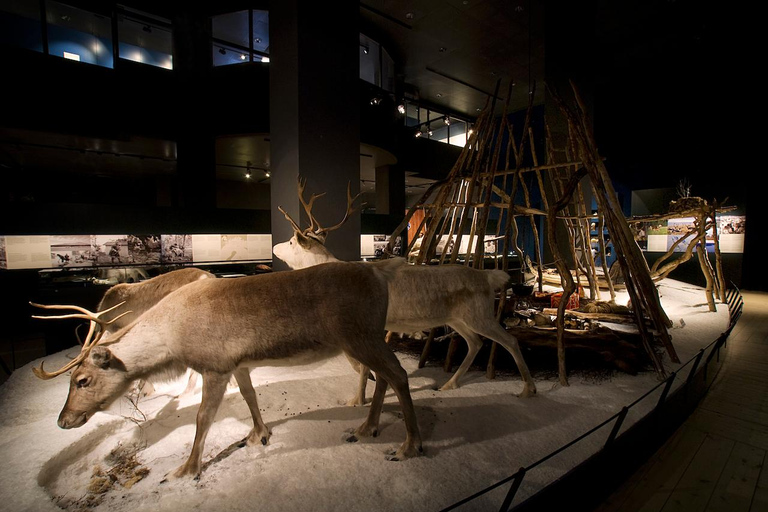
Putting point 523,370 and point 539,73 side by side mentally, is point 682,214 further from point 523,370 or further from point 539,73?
point 539,73

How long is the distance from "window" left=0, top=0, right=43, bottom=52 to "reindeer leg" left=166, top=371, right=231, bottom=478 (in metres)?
8.16

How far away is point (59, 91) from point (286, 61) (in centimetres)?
521

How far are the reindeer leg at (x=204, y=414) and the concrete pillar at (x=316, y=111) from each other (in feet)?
8.12

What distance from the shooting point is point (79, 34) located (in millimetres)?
7180

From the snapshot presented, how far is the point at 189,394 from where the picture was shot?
326 centimetres

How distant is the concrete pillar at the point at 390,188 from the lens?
11375 mm

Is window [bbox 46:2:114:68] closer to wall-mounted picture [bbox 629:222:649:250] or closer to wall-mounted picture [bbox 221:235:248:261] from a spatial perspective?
wall-mounted picture [bbox 221:235:248:261]

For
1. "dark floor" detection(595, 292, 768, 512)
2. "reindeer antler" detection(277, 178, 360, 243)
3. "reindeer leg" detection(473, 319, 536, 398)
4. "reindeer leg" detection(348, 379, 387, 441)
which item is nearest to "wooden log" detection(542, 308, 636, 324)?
"dark floor" detection(595, 292, 768, 512)

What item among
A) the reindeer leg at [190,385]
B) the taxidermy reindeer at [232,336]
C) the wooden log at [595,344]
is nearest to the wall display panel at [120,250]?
the reindeer leg at [190,385]

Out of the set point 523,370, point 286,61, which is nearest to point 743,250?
point 523,370

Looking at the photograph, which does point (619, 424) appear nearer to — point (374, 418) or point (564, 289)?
point (374, 418)

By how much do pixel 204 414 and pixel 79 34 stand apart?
926 cm

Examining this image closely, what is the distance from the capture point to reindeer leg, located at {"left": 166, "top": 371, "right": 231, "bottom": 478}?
6.58 feet

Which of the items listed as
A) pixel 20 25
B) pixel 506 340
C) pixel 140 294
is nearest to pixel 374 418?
pixel 506 340
